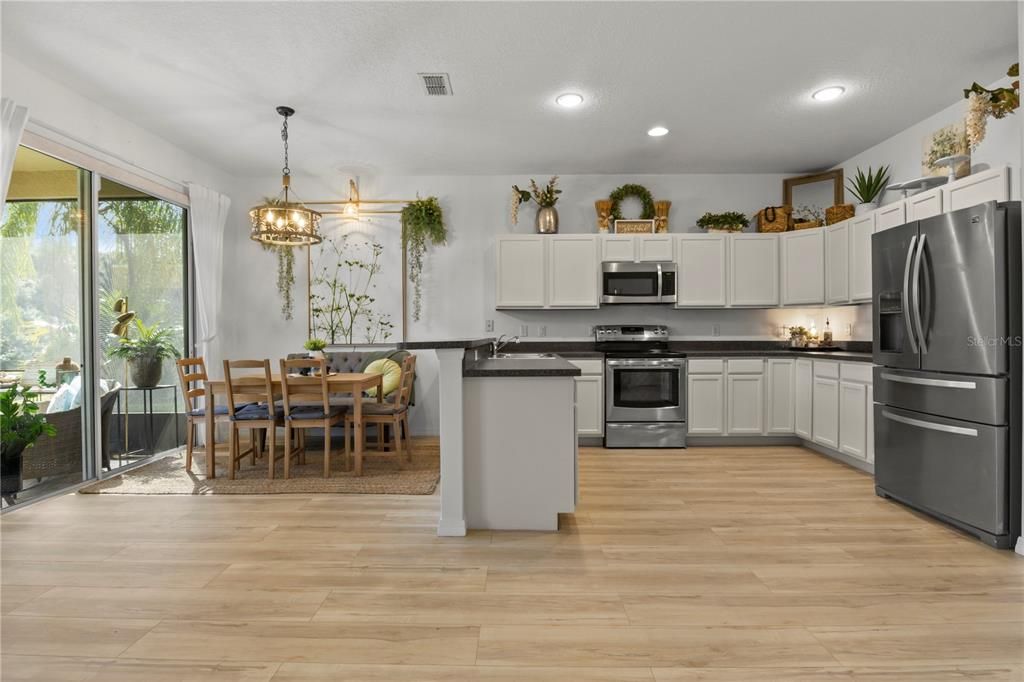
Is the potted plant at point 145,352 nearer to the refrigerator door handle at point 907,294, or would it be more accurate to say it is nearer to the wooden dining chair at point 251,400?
the wooden dining chair at point 251,400

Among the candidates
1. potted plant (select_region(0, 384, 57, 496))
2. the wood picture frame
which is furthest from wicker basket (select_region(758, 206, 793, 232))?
potted plant (select_region(0, 384, 57, 496))

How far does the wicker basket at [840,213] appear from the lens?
461 centimetres

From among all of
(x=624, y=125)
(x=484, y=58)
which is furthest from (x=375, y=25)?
(x=624, y=125)

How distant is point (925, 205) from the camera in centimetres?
354

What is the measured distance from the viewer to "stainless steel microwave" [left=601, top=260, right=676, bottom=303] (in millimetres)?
5145

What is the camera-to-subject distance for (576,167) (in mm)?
5215

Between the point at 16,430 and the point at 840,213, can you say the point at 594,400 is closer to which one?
the point at 840,213

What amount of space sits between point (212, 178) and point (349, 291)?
5.61ft

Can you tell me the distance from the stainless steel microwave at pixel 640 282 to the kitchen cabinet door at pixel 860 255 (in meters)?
1.48

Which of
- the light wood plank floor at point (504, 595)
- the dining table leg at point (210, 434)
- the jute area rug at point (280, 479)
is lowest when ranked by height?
the light wood plank floor at point (504, 595)

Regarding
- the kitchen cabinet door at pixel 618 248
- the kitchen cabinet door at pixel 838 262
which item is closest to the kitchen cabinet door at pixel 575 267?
Answer: the kitchen cabinet door at pixel 618 248

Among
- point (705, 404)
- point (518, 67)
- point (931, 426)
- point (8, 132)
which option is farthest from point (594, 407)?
point (8, 132)

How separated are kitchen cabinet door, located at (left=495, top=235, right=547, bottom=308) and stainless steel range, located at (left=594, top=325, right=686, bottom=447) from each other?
0.95 m

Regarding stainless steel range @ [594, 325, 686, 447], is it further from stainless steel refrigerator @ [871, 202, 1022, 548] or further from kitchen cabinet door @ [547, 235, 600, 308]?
stainless steel refrigerator @ [871, 202, 1022, 548]
